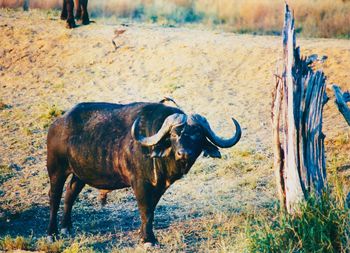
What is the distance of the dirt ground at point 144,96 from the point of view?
11.2m

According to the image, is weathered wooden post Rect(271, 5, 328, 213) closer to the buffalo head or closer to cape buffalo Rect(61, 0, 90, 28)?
the buffalo head

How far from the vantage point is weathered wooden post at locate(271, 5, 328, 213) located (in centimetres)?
883

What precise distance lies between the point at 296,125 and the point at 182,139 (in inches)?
50.8

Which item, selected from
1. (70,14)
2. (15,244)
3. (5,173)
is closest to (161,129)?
(15,244)

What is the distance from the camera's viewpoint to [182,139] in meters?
9.05

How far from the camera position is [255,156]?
1390 centimetres

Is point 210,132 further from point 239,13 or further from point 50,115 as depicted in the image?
point 239,13

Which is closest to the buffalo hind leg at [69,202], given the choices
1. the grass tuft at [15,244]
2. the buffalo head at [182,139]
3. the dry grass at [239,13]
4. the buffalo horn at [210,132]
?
the grass tuft at [15,244]

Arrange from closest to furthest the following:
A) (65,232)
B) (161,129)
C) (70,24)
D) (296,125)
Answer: (296,125), (161,129), (65,232), (70,24)

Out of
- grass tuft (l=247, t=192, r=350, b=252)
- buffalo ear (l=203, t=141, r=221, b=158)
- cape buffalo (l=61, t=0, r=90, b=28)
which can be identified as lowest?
grass tuft (l=247, t=192, r=350, b=252)

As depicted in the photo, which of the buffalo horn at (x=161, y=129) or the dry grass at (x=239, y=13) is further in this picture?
the dry grass at (x=239, y=13)

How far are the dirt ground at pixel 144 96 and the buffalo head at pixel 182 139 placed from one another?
1166 mm

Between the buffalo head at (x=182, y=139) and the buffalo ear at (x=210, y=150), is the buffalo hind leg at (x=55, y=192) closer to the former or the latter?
the buffalo head at (x=182, y=139)

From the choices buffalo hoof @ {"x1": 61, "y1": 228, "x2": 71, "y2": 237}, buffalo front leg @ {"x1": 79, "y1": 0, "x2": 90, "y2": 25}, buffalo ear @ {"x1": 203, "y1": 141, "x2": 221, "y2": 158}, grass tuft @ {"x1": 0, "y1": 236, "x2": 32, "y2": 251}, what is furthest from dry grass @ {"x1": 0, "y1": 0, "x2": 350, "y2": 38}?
grass tuft @ {"x1": 0, "y1": 236, "x2": 32, "y2": 251}
